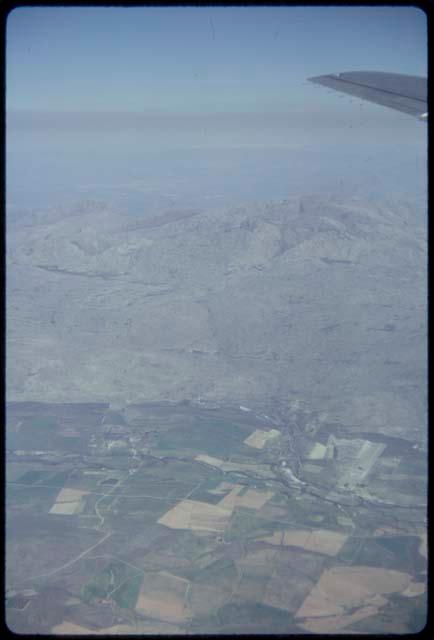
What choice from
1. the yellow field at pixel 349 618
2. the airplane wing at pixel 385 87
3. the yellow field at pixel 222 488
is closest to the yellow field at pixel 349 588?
the yellow field at pixel 349 618

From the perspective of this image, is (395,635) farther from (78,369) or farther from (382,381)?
(78,369)

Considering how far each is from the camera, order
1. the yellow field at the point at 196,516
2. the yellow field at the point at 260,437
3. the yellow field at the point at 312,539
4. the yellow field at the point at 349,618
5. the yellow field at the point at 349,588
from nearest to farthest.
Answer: the yellow field at the point at 349,618 < the yellow field at the point at 349,588 < the yellow field at the point at 312,539 < the yellow field at the point at 196,516 < the yellow field at the point at 260,437

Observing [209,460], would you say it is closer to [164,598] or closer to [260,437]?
[260,437]

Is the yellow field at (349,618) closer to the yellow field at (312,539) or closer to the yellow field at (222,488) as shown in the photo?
the yellow field at (312,539)

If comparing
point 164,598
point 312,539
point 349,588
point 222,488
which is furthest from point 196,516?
point 349,588

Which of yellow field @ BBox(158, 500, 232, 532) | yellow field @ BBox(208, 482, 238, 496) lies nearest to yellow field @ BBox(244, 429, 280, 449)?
yellow field @ BBox(208, 482, 238, 496)
